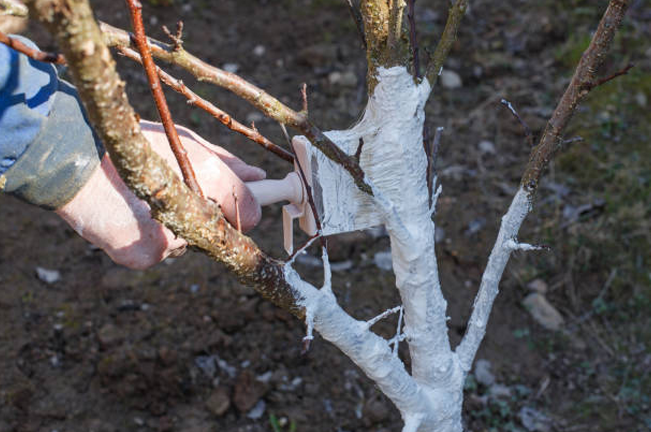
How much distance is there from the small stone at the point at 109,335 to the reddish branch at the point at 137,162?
1.07 m

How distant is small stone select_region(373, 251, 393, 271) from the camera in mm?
2303

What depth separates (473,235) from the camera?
2.38m

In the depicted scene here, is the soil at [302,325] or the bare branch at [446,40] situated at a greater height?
the bare branch at [446,40]

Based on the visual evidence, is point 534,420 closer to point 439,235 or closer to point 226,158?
point 439,235

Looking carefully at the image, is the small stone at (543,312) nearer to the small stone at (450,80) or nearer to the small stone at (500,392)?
the small stone at (500,392)

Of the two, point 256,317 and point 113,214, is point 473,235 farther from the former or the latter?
point 113,214

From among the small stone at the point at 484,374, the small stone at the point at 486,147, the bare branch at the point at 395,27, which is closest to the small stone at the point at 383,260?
the small stone at the point at 484,374

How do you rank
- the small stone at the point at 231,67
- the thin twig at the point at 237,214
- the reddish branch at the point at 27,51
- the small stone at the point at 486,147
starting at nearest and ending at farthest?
1. the reddish branch at the point at 27,51
2. the thin twig at the point at 237,214
3. the small stone at the point at 486,147
4. the small stone at the point at 231,67

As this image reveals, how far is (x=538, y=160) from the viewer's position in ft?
4.29

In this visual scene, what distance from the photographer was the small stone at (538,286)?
2264 millimetres

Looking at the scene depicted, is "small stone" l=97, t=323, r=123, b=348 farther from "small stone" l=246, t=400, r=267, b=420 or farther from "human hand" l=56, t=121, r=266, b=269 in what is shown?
"human hand" l=56, t=121, r=266, b=269

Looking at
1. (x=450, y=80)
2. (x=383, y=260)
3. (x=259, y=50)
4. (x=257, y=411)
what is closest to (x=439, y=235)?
(x=383, y=260)

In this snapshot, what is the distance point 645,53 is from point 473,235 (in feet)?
5.02

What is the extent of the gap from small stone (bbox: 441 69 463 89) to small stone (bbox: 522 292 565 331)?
1255 millimetres
